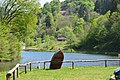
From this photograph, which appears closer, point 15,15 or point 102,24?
point 15,15

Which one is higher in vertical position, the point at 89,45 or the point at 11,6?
the point at 11,6

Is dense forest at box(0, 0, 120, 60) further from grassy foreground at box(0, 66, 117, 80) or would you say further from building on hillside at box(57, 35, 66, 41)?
grassy foreground at box(0, 66, 117, 80)

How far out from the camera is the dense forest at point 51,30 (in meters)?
49.8

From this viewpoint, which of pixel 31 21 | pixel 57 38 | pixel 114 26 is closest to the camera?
pixel 31 21

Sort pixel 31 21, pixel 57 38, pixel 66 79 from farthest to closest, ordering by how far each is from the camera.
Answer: pixel 57 38 < pixel 31 21 < pixel 66 79

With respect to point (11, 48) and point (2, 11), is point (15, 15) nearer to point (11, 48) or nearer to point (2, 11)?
point (2, 11)

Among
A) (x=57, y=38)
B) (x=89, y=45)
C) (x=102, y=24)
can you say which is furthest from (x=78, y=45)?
(x=57, y=38)

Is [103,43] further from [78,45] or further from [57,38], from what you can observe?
[57,38]

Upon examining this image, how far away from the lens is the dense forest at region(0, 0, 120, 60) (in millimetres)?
49844

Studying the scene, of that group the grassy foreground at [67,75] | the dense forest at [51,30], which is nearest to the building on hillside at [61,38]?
the dense forest at [51,30]

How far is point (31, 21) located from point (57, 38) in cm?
11212

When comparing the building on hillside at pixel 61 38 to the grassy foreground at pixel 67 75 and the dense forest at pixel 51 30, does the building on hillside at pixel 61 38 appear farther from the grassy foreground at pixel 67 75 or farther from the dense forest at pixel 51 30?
the grassy foreground at pixel 67 75

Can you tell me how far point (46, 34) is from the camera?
168 meters

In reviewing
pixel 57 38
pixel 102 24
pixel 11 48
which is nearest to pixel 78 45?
pixel 102 24
